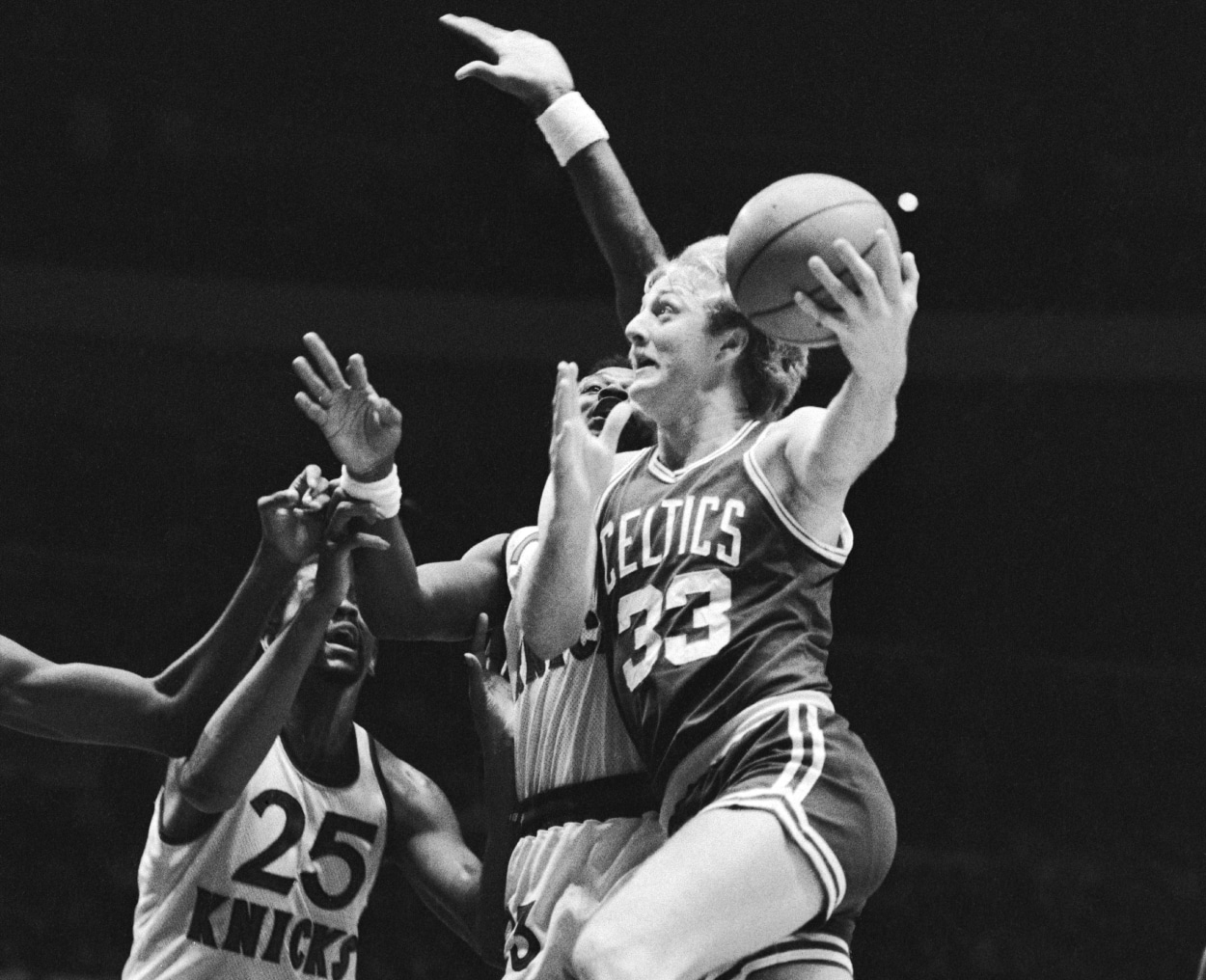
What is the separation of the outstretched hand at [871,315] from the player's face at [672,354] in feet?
2.08

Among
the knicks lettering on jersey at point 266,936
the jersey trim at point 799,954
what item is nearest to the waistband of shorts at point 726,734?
the jersey trim at point 799,954

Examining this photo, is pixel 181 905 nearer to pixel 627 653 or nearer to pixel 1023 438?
pixel 627 653

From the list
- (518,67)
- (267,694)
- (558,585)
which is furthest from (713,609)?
(518,67)

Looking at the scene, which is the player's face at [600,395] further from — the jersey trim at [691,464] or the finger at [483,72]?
the finger at [483,72]

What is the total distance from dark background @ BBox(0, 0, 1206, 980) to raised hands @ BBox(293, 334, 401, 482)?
6835mm

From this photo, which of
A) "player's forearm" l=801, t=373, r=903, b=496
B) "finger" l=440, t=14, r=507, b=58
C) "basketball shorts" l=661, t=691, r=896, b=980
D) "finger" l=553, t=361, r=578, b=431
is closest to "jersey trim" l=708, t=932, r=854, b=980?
"basketball shorts" l=661, t=691, r=896, b=980

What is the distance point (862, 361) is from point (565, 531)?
69cm

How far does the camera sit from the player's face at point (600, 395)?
4311 millimetres

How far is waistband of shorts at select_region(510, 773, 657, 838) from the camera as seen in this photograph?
3.62 m

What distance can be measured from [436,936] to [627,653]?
7927 millimetres

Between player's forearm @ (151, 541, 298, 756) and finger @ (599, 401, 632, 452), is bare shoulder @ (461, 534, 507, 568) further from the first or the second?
finger @ (599, 401, 632, 452)

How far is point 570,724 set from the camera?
12.3 feet

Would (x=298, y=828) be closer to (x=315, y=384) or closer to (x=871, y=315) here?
(x=315, y=384)

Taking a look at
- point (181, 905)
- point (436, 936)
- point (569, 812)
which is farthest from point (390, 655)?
point (569, 812)
